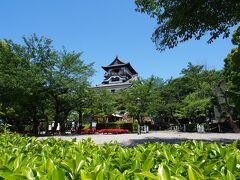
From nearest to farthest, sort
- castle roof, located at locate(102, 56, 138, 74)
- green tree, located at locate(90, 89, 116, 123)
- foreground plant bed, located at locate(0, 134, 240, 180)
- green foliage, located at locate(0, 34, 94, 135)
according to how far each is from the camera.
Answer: foreground plant bed, located at locate(0, 134, 240, 180)
green foliage, located at locate(0, 34, 94, 135)
green tree, located at locate(90, 89, 116, 123)
castle roof, located at locate(102, 56, 138, 74)

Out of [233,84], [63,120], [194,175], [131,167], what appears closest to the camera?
[194,175]

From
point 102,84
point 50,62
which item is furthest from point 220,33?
point 102,84

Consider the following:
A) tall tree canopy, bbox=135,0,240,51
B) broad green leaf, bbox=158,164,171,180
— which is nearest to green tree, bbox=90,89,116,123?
tall tree canopy, bbox=135,0,240,51

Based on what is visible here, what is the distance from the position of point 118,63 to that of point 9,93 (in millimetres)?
40592

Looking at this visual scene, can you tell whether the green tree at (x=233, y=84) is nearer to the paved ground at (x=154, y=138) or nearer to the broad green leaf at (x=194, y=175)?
the paved ground at (x=154, y=138)

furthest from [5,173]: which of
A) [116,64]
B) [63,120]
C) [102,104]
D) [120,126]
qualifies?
[116,64]

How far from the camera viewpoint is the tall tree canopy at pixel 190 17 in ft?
31.1

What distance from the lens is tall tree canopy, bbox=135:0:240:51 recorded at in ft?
31.1

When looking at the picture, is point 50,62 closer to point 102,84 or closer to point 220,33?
point 220,33

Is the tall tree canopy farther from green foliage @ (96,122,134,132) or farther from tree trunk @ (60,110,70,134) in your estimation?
green foliage @ (96,122,134,132)

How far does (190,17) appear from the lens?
10008 millimetres

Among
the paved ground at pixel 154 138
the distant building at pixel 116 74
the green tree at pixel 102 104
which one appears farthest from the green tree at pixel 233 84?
the distant building at pixel 116 74

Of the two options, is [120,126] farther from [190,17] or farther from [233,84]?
[190,17]

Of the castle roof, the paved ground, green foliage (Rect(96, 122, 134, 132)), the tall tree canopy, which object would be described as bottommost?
the paved ground
